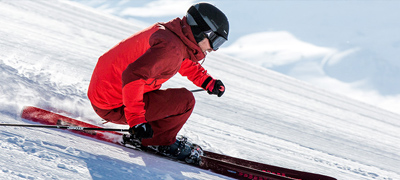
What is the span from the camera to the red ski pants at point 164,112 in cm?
280

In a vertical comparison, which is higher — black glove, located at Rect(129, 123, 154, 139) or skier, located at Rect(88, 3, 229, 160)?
skier, located at Rect(88, 3, 229, 160)

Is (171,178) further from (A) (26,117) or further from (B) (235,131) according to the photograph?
(B) (235,131)

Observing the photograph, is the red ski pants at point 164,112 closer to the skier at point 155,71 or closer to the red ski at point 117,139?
the skier at point 155,71

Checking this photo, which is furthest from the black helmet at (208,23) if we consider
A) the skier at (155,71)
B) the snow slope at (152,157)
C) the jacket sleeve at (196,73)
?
the snow slope at (152,157)

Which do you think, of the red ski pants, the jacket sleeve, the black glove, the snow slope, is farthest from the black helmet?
the snow slope

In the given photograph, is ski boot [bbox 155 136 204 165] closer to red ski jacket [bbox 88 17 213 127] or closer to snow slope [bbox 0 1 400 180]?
snow slope [bbox 0 1 400 180]

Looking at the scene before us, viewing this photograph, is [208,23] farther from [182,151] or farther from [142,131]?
[182,151]

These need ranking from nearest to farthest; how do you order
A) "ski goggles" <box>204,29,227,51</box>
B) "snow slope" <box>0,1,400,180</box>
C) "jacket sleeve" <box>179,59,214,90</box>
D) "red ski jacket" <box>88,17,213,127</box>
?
"snow slope" <box>0,1,400,180</box>, "red ski jacket" <box>88,17,213,127</box>, "ski goggles" <box>204,29,227,51</box>, "jacket sleeve" <box>179,59,214,90</box>

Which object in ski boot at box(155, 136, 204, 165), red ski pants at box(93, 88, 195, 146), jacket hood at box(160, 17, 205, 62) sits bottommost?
ski boot at box(155, 136, 204, 165)

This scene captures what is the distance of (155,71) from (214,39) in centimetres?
58

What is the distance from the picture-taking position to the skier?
2.29 m

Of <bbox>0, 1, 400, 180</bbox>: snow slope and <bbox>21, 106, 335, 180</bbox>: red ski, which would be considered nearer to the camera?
<bbox>0, 1, 400, 180</bbox>: snow slope

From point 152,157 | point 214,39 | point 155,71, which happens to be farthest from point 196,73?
point 155,71

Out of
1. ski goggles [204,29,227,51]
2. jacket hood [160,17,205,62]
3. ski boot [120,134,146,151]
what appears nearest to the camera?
jacket hood [160,17,205,62]
